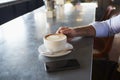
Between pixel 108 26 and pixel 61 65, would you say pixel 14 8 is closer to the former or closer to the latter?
pixel 108 26

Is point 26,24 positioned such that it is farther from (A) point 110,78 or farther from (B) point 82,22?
(A) point 110,78

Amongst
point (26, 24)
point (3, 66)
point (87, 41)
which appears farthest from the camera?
point (26, 24)

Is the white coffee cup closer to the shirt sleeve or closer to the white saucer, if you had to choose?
the white saucer

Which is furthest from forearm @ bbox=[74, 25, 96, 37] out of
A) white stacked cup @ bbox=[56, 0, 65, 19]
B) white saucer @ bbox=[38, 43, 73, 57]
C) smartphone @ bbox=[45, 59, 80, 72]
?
white stacked cup @ bbox=[56, 0, 65, 19]

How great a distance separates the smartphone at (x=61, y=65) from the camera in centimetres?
85

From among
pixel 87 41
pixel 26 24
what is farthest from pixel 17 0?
pixel 87 41

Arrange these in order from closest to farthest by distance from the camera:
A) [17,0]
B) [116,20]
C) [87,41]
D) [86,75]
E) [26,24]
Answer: [86,75] < [87,41] < [116,20] < [26,24] < [17,0]

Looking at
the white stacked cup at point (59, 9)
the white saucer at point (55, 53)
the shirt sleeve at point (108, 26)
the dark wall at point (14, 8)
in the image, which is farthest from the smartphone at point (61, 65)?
the dark wall at point (14, 8)

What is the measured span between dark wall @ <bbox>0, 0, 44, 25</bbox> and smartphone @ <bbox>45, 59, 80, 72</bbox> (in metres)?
2.43

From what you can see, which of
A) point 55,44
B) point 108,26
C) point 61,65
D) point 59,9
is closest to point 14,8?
point 59,9

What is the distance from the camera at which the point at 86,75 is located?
801 mm

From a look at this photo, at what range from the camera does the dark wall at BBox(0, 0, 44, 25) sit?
3.20 meters

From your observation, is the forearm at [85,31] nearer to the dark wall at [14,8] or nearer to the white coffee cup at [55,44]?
the white coffee cup at [55,44]

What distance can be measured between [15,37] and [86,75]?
71cm
